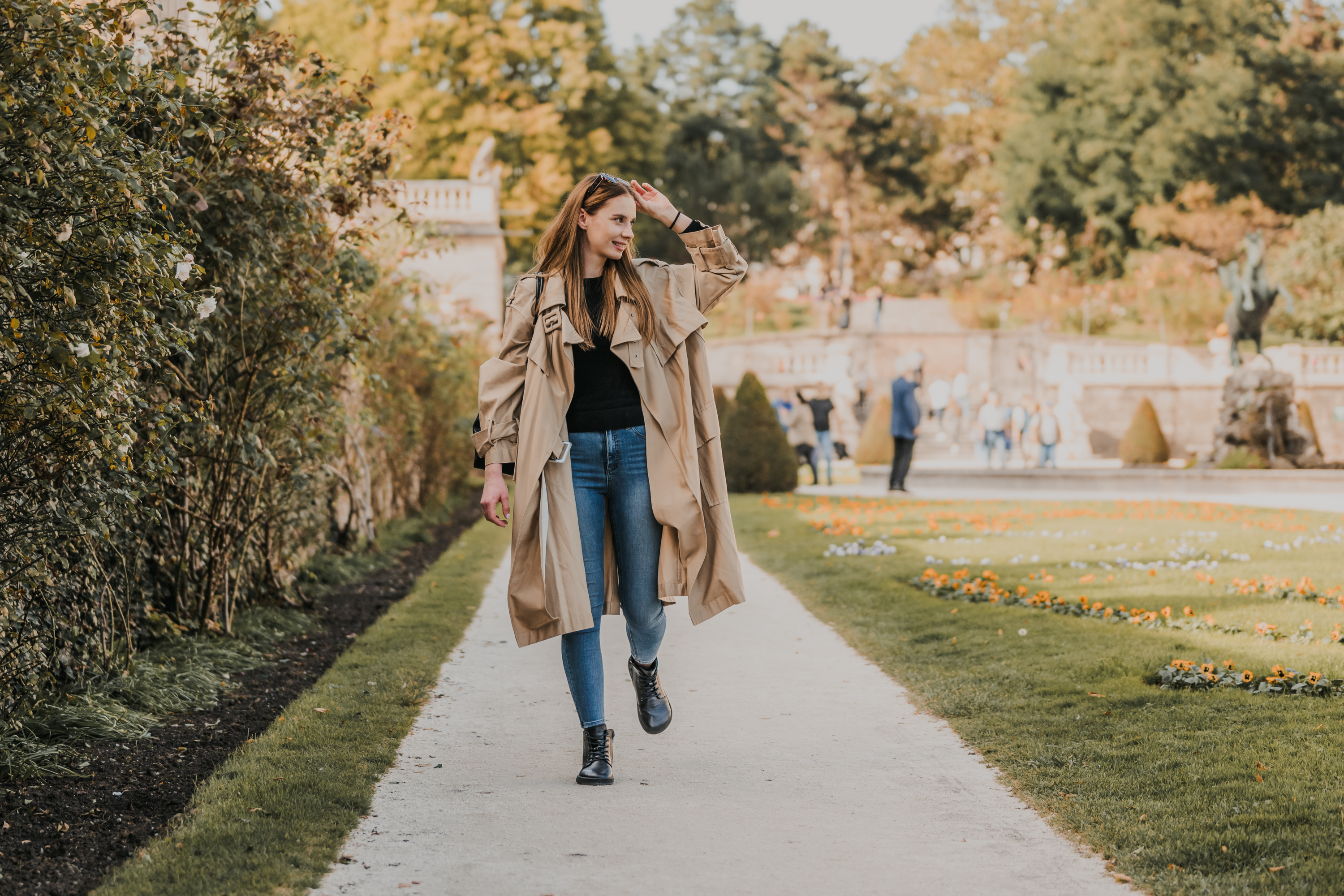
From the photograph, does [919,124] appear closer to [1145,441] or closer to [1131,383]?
[1131,383]

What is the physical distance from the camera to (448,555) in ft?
36.6

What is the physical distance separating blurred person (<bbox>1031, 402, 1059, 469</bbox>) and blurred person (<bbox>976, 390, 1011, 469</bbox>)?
0.54 metres

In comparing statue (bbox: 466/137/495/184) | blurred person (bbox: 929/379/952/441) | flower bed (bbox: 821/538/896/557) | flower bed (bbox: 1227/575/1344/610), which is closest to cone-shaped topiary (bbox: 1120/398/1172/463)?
blurred person (bbox: 929/379/952/441)

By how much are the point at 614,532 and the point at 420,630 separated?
339cm

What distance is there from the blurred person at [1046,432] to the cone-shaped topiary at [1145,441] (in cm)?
284

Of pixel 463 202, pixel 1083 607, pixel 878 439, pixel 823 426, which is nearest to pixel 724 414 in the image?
pixel 823 426

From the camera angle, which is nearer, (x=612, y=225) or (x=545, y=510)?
(x=545, y=510)

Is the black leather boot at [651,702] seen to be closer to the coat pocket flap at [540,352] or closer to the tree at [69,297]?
the coat pocket flap at [540,352]

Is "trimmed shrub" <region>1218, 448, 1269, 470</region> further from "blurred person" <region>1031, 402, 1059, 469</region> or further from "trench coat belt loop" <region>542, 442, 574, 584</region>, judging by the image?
"trench coat belt loop" <region>542, 442, 574, 584</region>

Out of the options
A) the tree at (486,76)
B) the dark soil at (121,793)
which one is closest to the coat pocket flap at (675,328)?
the dark soil at (121,793)

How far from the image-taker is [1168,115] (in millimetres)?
42562

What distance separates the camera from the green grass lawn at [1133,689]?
3369 millimetres

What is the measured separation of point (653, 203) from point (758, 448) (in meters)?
14.9

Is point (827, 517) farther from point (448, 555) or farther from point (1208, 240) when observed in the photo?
point (1208, 240)
